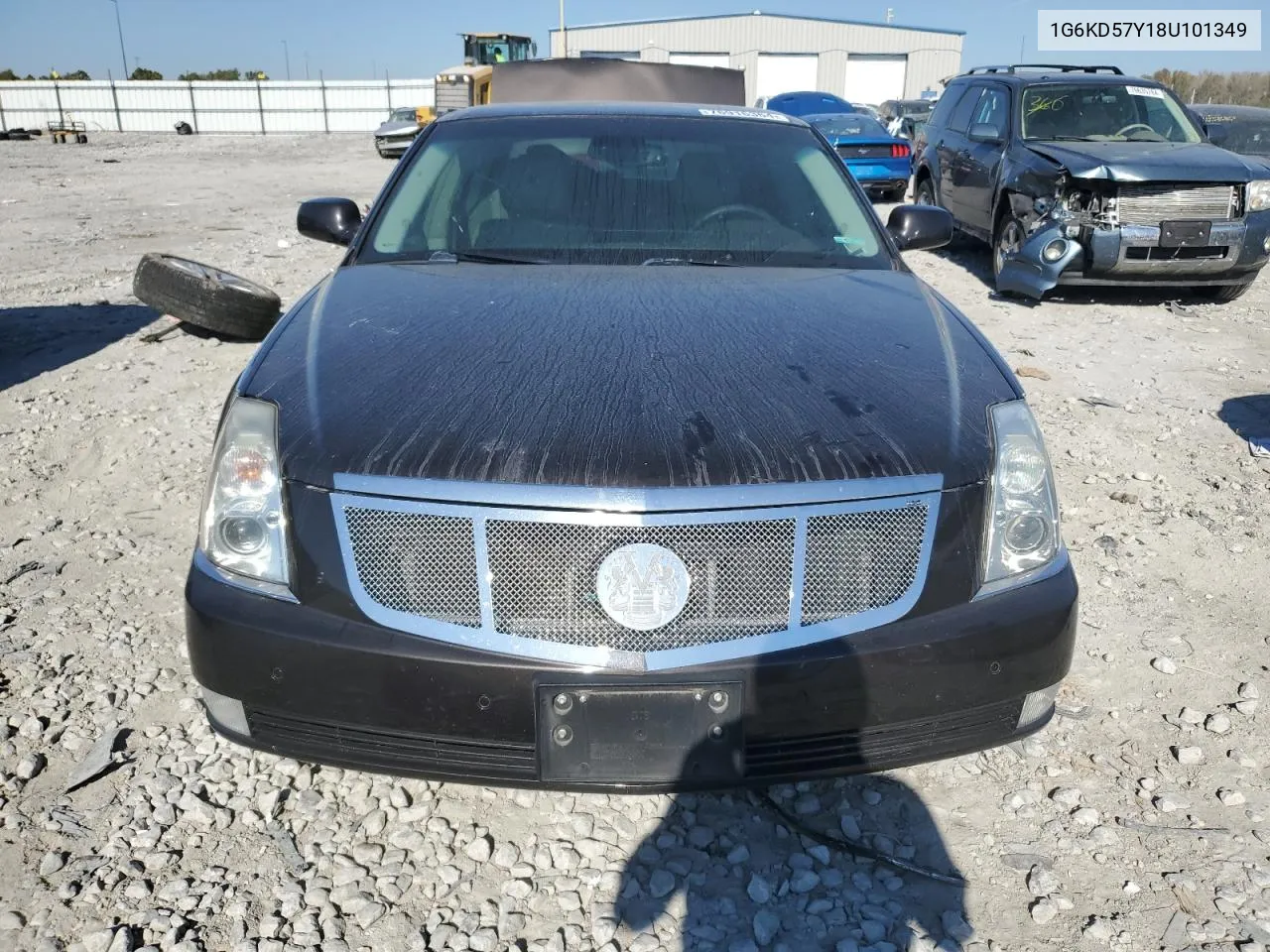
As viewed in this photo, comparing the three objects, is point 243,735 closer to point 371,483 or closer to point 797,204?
point 371,483

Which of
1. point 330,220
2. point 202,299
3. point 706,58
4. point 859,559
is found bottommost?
point 202,299

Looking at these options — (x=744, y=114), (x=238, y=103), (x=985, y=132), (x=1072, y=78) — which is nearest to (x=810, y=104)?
(x=985, y=132)

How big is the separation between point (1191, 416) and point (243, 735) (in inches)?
198

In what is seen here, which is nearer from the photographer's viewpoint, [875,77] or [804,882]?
[804,882]

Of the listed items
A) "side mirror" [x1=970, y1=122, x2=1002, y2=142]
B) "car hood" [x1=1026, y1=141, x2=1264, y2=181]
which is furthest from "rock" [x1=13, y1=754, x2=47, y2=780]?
"side mirror" [x1=970, y1=122, x2=1002, y2=142]

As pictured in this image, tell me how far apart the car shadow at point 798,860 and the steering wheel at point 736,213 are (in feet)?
5.89

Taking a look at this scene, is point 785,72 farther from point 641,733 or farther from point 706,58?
point 641,733

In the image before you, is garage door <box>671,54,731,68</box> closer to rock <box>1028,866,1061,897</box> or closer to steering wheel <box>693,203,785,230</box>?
steering wheel <box>693,203,785,230</box>

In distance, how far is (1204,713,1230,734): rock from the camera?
104 inches

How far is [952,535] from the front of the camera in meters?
1.93

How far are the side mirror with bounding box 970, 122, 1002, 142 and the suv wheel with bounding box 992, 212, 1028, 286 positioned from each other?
751 millimetres

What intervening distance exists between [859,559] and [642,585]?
420 millimetres

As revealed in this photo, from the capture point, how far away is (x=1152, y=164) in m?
7.25

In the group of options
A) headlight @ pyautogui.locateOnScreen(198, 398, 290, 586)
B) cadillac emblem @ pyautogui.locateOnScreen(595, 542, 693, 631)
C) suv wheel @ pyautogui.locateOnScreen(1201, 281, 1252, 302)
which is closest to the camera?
cadillac emblem @ pyautogui.locateOnScreen(595, 542, 693, 631)
